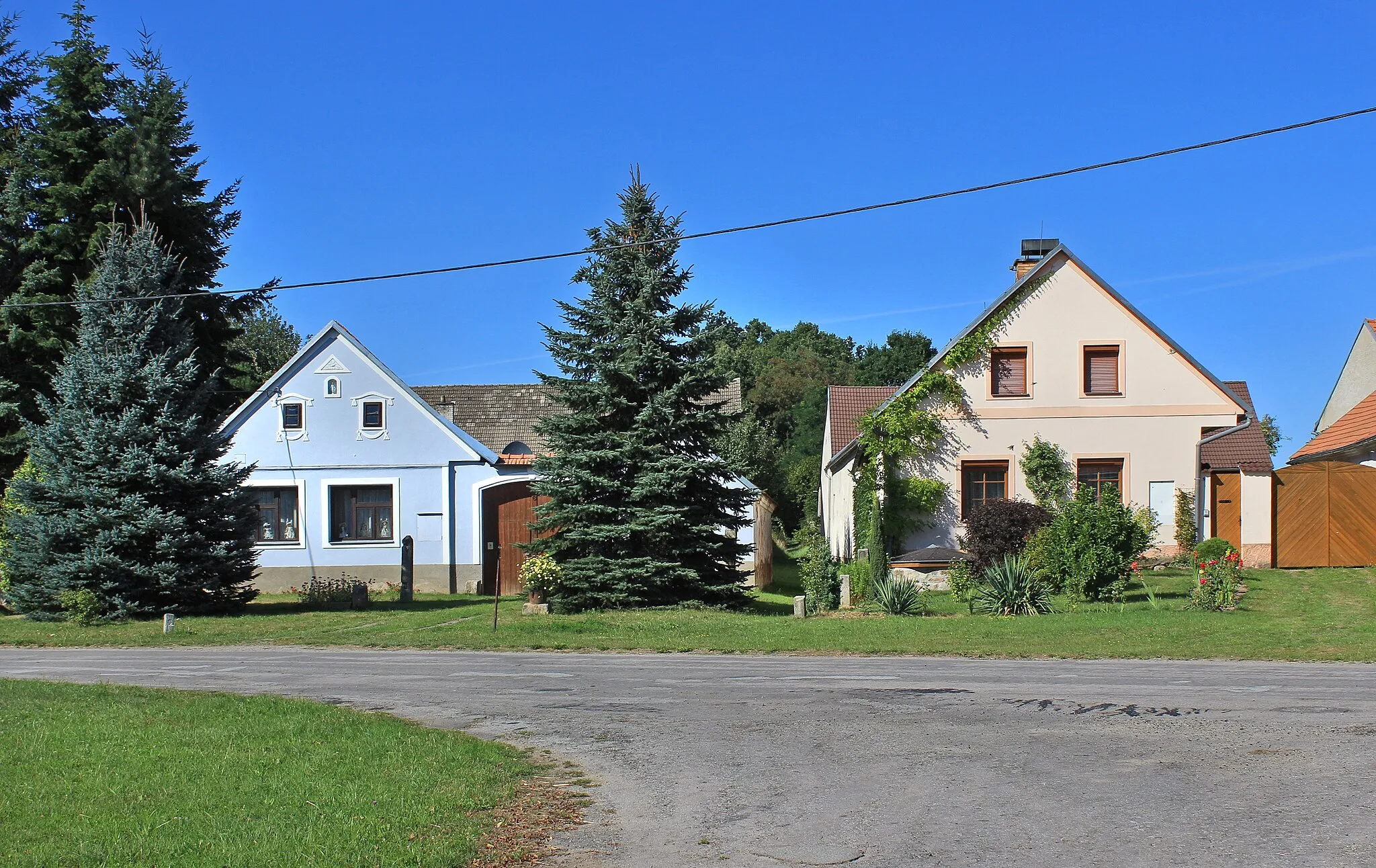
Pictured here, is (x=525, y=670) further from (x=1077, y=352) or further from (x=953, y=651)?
(x=1077, y=352)

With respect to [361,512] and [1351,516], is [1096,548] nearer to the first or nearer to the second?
[1351,516]

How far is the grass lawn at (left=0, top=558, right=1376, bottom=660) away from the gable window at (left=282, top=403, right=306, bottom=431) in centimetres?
713

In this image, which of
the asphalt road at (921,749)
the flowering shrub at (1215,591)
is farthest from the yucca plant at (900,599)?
the asphalt road at (921,749)

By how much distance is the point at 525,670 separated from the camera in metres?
15.7

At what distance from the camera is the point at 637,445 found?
23.9 meters

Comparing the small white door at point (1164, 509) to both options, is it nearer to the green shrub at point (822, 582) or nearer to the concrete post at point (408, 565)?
the green shrub at point (822, 582)

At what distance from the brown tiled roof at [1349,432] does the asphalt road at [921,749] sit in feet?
64.2

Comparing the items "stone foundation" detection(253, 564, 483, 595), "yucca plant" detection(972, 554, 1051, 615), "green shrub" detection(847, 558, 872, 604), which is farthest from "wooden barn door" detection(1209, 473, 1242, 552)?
"stone foundation" detection(253, 564, 483, 595)

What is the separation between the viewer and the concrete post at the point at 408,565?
100 ft

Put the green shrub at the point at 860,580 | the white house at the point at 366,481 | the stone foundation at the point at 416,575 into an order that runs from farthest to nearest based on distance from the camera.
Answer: the white house at the point at 366,481
the stone foundation at the point at 416,575
the green shrub at the point at 860,580

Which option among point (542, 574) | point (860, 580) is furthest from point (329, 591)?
point (860, 580)

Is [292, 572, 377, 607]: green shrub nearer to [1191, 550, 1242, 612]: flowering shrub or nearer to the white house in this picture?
the white house

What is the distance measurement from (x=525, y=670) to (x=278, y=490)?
61.6 feet

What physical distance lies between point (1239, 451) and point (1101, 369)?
401 centimetres
